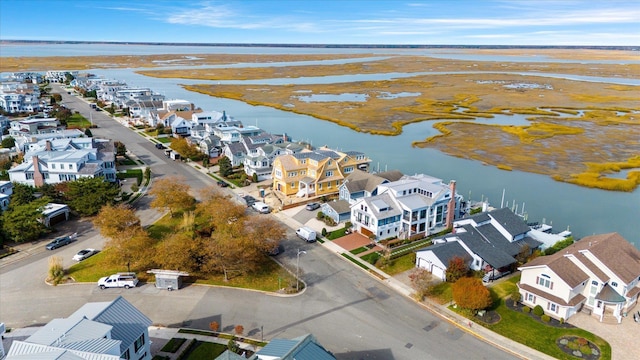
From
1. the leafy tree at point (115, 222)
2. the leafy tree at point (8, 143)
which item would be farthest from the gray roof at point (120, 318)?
the leafy tree at point (8, 143)

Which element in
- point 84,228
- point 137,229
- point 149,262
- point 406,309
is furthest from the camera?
point 84,228

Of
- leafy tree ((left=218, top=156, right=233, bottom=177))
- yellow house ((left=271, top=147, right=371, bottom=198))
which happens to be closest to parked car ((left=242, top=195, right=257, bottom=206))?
yellow house ((left=271, top=147, right=371, bottom=198))

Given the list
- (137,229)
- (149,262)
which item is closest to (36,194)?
(137,229)

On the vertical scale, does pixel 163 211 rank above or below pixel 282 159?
below

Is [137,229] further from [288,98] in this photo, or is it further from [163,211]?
[288,98]

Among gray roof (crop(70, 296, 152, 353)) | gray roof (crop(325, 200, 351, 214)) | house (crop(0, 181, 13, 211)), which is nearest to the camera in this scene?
gray roof (crop(70, 296, 152, 353))

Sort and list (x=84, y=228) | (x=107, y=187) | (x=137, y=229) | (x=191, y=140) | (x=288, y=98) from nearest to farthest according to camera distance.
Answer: (x=137, y=229) → (x=84, y=228) → (x=107, y=187) → (x=191, y=140) → (x=288, y=98)

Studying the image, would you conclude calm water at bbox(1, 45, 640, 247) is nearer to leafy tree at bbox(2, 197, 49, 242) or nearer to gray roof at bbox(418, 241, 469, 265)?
gray roof at bbox(418, 241, 469, 265)
